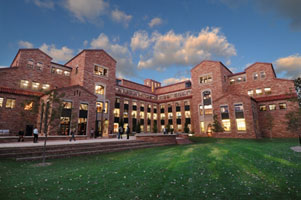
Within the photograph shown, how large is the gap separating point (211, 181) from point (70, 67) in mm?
36981

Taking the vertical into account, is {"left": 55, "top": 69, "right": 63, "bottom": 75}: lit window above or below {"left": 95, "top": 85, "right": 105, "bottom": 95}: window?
above

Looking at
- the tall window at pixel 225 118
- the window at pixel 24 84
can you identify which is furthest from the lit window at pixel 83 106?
the tall window at pixel 225 118

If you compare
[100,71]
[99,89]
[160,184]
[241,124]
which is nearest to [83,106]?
[99,89]

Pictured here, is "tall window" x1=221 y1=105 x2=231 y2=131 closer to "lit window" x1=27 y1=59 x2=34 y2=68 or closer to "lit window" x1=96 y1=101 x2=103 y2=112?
"lit window" x1=96 y1=101 x2=103 y2=112

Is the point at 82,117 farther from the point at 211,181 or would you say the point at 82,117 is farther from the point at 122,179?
the point at 211,181

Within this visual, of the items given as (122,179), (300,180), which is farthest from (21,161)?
(300,180)

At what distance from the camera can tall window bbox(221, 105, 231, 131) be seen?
32.1 metres

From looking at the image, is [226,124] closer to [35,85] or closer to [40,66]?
[35,85]

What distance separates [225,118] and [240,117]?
2.98 m

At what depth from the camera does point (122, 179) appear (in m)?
6.20

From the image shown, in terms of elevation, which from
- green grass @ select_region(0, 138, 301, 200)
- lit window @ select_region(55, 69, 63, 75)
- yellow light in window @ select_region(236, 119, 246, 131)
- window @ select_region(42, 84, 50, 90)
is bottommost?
green grass @ select_region(0, 138, 301, 200)

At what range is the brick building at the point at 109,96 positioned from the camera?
24641mm

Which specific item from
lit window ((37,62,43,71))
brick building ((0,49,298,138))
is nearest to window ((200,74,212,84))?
brick building ((0,49,298,138))

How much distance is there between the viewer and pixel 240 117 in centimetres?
3067
